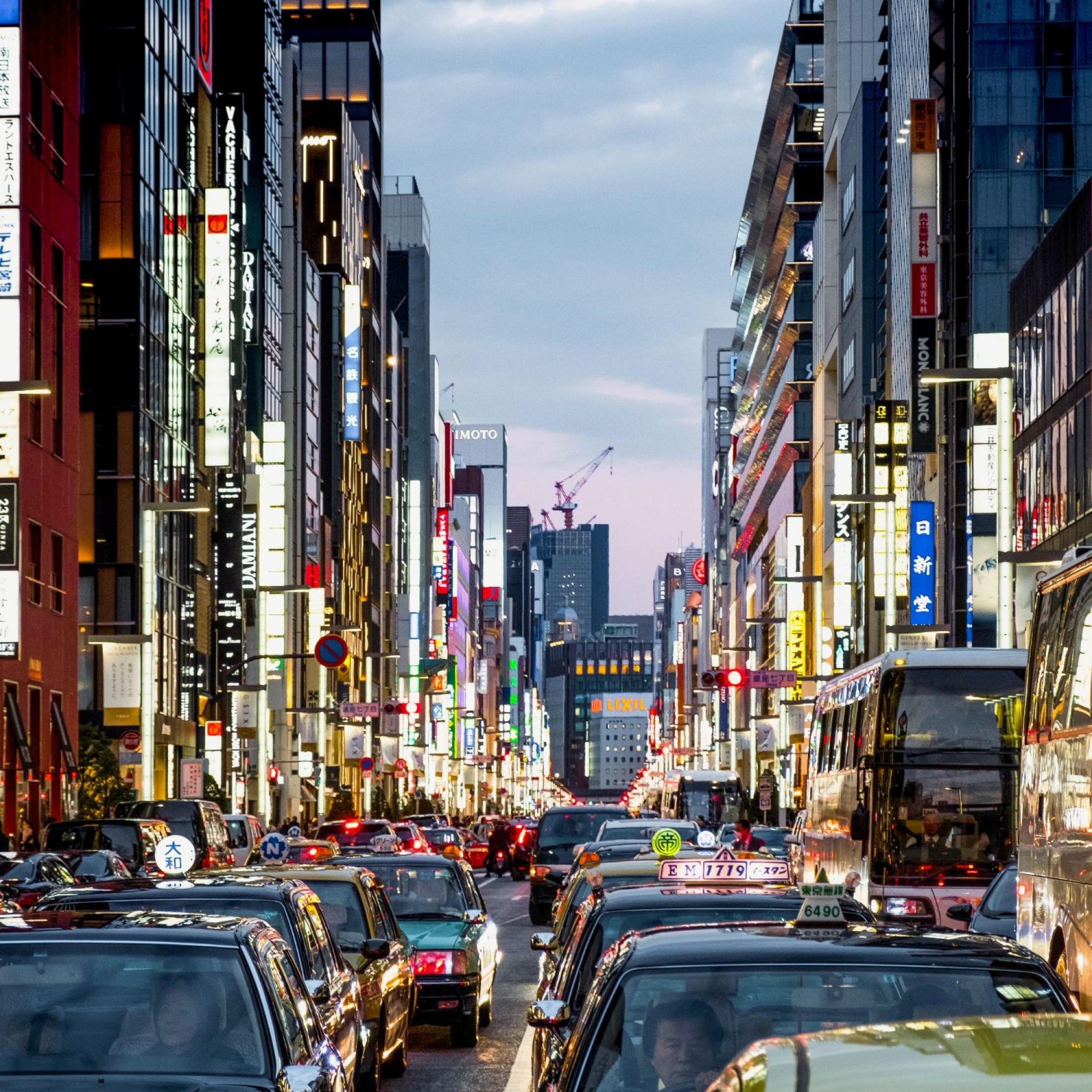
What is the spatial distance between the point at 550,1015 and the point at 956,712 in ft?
47.8

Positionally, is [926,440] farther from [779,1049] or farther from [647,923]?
[779,1049]

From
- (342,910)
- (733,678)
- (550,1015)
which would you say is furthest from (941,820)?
(733,678)

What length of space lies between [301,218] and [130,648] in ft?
177

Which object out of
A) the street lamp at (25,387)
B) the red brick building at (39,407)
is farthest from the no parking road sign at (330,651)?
the street lamp at (25,387)

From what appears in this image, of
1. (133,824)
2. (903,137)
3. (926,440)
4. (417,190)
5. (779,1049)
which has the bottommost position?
(133,824)

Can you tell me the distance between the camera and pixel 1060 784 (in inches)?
592

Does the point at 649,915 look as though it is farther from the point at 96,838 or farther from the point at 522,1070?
the point at 96,838

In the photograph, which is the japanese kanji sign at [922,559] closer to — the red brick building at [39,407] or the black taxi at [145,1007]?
the red brick building at [39,407]

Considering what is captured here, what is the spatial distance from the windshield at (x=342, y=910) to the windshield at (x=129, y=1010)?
7.92 meters

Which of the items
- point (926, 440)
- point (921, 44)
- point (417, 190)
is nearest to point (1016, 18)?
point (921, 44)

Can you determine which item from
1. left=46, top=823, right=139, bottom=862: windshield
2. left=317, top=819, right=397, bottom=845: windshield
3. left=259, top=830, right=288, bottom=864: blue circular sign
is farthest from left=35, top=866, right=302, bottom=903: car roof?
left=317, top=819, right=397, bottom=845: windshield

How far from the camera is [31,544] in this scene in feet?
170

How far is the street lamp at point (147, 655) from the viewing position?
61312 mm

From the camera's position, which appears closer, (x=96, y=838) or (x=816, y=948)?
(x=816, y=948)
